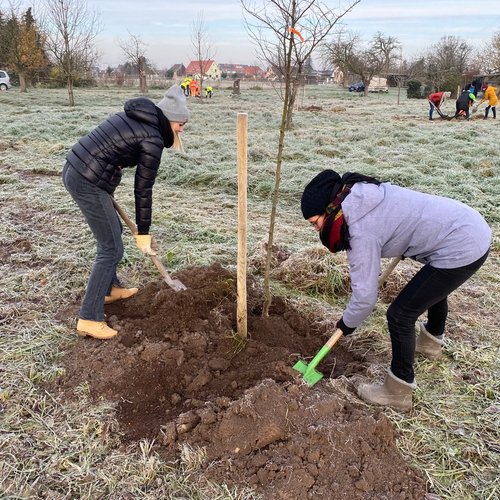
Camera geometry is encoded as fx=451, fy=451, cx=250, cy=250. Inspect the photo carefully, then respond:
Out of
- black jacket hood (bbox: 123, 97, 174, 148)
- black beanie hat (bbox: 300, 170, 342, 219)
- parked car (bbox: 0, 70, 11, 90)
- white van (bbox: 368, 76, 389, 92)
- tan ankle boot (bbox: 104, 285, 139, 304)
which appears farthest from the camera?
white van (bbox: 368, 76, 389, 92)

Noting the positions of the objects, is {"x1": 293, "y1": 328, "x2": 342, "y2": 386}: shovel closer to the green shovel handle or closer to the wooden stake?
the green shovel handle

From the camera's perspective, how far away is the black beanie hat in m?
2.23

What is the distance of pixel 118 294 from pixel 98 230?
0.84m

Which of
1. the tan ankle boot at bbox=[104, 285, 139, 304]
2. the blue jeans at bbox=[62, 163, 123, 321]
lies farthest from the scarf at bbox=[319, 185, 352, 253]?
the tan ankle boot at bbox=[104, 285, 139, 304]

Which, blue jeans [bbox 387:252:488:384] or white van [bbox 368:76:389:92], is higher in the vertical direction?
white van [bbox 368:76:389:92]

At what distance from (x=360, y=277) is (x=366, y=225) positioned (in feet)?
0.85

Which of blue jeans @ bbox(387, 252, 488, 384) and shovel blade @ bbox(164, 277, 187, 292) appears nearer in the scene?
blue jeans @ bbox(387, 252, 488, 384)

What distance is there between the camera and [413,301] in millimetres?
2357

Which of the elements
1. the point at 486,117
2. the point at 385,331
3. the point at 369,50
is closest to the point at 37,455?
the point at 385,331

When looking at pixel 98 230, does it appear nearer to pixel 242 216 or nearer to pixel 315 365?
pixel 242 216

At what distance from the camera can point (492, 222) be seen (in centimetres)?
609

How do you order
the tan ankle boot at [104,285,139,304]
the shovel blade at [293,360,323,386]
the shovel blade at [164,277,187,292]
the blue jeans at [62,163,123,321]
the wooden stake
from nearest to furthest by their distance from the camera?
1. the wooden stake
2. the shovel blade at [293,360,323,386]
3. the blue jeans at [62,163,123,321]
4. the shovel blade at [164,277,187,292]
5. the tan ankle boot at [104,285,139,304]

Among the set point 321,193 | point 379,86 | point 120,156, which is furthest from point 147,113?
point 379,86

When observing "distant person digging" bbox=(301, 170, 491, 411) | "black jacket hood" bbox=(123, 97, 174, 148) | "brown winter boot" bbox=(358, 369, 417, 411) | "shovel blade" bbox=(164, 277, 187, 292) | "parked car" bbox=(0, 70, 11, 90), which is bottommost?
"brown winter boot" bbox=(358, 369, 417, 411)
